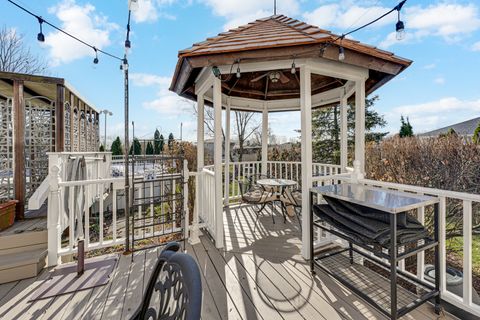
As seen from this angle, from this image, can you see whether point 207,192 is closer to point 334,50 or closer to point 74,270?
point 74,270

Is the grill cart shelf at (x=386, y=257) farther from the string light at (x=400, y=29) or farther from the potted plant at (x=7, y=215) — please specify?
the potted plant at (x=7, y=215)

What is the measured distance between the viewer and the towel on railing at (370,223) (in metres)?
1.75

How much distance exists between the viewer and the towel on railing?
175 cm

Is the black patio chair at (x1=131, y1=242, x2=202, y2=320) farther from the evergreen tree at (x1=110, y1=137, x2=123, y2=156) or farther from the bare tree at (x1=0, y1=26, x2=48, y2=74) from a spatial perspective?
the bare tree at (x1=0, y1=26, x2=48, y2=74)

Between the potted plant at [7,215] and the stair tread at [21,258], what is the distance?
689 mm

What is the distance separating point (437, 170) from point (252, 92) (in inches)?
146

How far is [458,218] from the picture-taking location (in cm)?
361

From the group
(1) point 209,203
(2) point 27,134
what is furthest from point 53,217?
(2) point 27,134

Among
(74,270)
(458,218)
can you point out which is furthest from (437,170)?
(74,270)

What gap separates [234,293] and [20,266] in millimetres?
2290

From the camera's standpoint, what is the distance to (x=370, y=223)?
1896 mm

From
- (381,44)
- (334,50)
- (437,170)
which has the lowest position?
(437,170)

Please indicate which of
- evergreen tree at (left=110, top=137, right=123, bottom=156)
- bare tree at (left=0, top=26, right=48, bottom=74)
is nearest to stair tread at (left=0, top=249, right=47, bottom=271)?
evergreen tree at (left=110, top=137, right=123, bottom=156)

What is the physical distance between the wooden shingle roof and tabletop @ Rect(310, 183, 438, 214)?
5.15 ft
